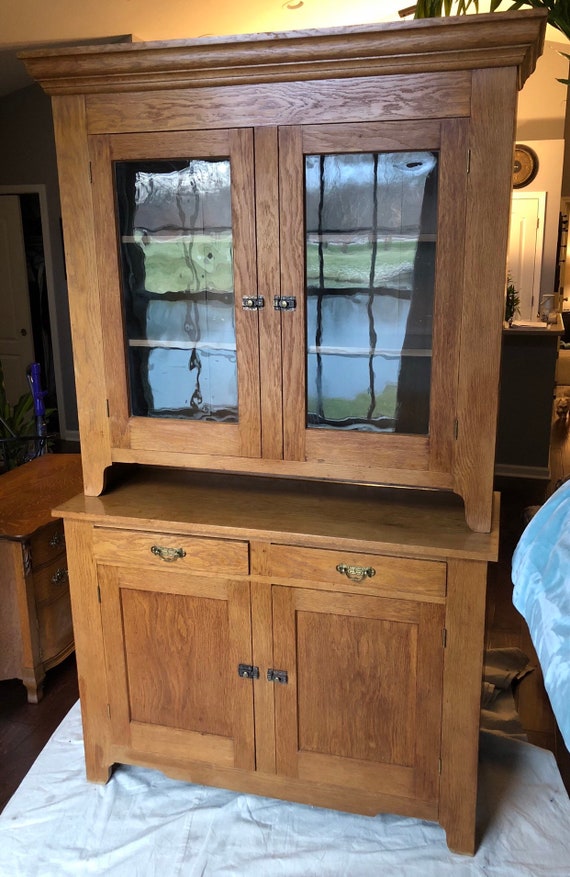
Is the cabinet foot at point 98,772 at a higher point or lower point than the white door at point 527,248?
lower

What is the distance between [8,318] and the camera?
5895 mm

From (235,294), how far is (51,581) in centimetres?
130

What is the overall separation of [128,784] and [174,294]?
138 centimetres

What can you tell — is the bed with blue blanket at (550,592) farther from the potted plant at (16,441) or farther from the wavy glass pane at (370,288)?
the potted plant at (16,441)

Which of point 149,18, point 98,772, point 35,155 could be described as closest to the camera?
point 98,772

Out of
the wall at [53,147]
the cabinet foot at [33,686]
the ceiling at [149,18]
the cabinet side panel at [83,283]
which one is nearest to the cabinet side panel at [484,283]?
the cabinet side panel at [83,283]

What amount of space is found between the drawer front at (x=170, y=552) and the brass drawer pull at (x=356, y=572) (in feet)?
0.79

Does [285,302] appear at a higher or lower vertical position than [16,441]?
higher

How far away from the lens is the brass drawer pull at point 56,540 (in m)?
2.52

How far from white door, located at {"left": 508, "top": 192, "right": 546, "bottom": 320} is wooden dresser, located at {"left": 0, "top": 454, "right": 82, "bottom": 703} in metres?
4.91

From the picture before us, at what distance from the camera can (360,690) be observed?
71.9 inches

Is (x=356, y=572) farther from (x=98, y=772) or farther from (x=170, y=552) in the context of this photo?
(x=98, y=772)

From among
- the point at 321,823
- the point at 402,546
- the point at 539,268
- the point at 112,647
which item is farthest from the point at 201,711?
the point at 539,268

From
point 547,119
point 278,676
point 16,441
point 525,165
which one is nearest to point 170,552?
point 278,676
